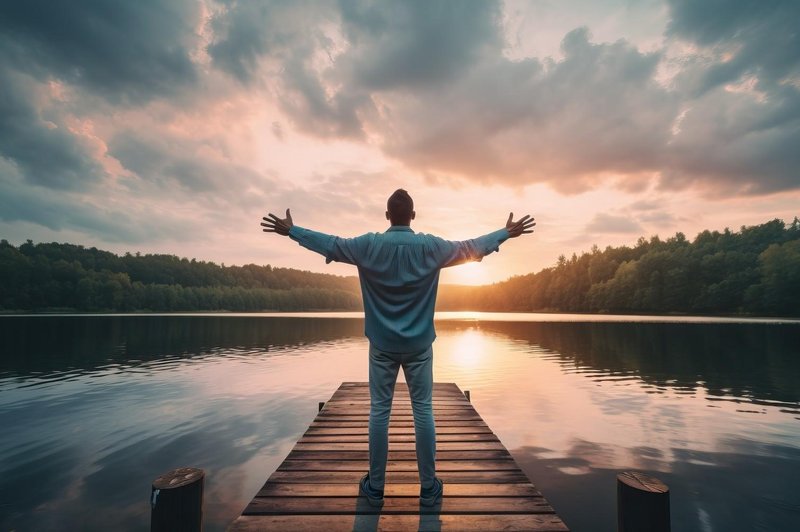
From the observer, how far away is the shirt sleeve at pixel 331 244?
11.9 feet

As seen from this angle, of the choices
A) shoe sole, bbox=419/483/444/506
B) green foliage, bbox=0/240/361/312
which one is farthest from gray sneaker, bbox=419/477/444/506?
green foliage, bbox=0/240/361/312

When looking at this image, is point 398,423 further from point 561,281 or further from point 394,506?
point 561,281

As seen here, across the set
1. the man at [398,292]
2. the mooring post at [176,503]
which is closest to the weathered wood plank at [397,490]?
the mooring post at [176,503]

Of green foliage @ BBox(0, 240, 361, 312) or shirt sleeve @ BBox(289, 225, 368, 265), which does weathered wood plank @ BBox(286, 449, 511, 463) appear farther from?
green foliage @ BBox(0, 240, 361, 312)

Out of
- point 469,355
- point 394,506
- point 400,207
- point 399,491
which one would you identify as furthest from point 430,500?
point 469,355

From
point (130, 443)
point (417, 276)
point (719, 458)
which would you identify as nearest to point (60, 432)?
point (130, 443)

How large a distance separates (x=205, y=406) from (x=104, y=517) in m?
7.83

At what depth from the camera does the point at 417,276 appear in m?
3.59

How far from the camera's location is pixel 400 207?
12.4ft

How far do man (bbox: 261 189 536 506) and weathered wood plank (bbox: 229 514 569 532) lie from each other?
52 cm

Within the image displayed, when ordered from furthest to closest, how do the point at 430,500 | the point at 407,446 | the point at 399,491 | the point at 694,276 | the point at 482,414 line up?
the point at 694,276, the point at 482,414, the point at 407,446, the point at 399,491, the point at 430,500

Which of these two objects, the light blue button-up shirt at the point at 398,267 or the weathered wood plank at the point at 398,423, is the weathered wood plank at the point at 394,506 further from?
the weathered wood plank at the point at 398,423

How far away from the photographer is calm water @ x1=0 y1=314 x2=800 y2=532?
7207 mm

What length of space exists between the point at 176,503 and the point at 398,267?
2.89m
